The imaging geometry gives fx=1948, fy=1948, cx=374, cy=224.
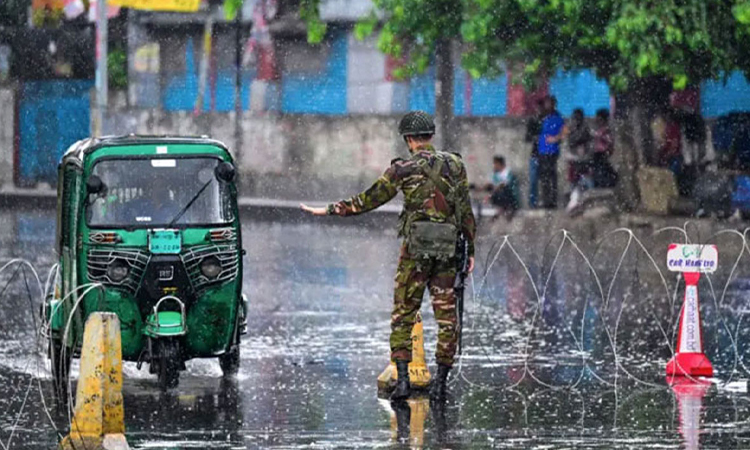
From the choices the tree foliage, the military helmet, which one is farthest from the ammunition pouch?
the tree foliage

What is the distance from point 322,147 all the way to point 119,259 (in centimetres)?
2680

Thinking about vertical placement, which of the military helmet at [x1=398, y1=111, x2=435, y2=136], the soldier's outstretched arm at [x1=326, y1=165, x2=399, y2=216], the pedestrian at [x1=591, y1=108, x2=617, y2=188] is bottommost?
the soldier's outstretched arm at [x1=326, y1=165, x2=399, y2=216]

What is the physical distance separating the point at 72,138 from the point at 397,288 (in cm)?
3058

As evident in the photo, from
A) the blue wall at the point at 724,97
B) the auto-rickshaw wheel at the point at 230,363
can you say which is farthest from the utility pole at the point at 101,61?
the auto-rickshaw wheel at the point at 230,363

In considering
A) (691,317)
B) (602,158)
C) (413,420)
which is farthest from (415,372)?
(602,158)

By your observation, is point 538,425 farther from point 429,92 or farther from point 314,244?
point 429,92

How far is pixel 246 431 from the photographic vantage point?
10.8 m

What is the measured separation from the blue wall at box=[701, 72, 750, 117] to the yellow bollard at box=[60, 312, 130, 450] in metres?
26.9

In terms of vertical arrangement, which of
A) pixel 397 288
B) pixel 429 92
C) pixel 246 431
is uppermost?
pixel 429 92

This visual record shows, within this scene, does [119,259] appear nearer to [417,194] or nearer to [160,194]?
[160,194]

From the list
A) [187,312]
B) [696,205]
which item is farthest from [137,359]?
[696,205]

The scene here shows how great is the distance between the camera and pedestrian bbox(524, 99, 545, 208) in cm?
3431

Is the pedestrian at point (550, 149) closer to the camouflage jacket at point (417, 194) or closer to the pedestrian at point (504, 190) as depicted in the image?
the pedestrian at point (504, 190)

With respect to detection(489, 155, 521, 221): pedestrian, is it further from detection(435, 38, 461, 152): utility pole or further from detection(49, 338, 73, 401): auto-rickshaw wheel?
detection(49, 338, 73, 401): auto-rickshaw wheel
